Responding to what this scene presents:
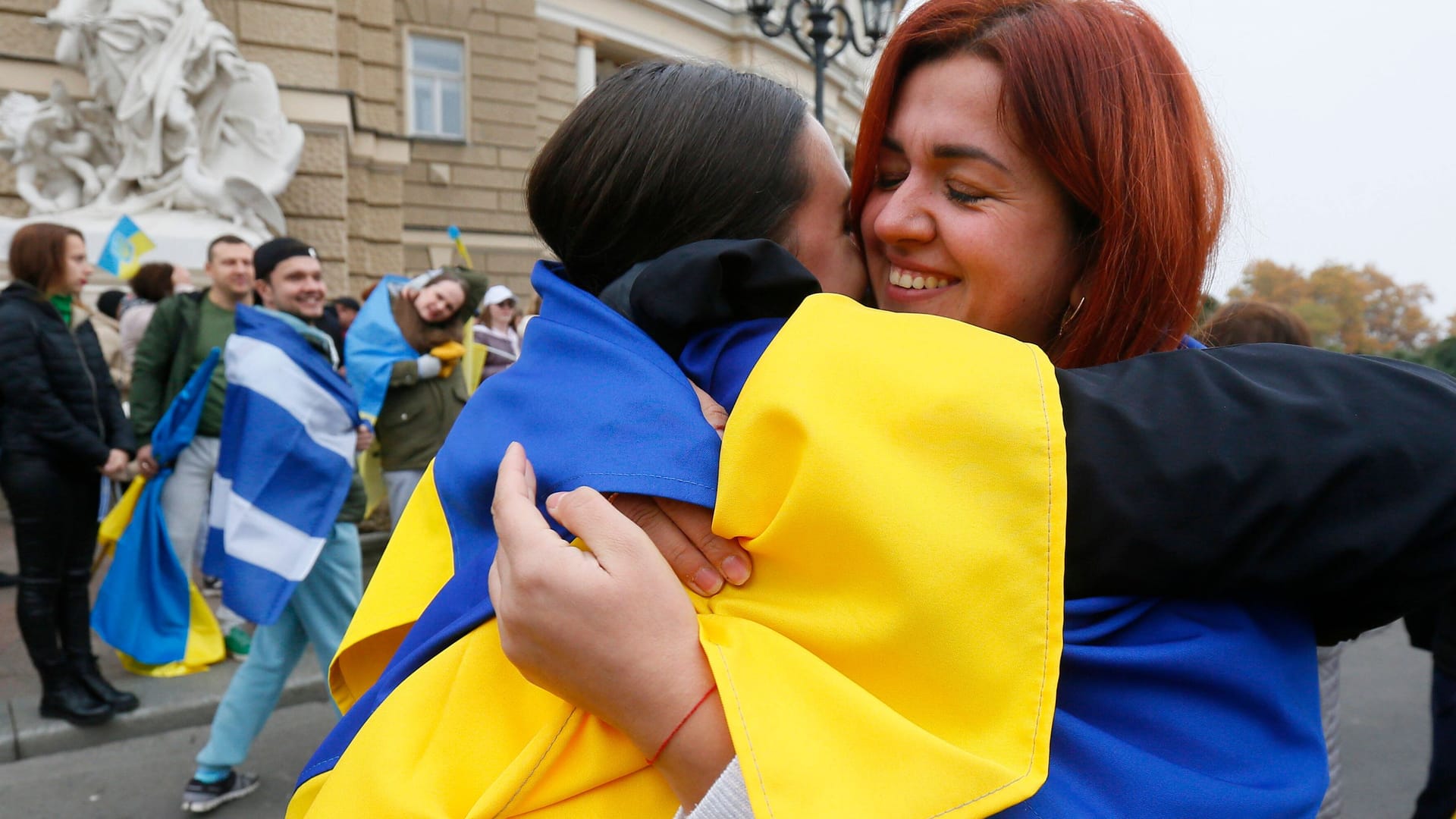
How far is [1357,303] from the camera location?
20141 millimetres

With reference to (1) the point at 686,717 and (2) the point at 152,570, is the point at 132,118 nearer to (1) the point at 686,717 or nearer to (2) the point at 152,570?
(2) the point at 152,570

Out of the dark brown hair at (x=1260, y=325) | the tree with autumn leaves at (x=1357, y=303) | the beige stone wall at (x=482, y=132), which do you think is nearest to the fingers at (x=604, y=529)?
Result: the dark brown hair at (x=1260, y=325)

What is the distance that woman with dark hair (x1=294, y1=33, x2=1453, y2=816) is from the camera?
0.88 m

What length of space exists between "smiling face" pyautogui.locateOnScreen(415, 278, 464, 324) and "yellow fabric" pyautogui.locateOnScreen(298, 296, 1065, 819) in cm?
467

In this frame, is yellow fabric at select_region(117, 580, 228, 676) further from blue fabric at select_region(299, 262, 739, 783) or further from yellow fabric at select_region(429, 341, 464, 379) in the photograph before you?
blue fabric at select_region(299, 262, 739, 783)

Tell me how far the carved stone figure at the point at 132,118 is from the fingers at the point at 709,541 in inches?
400

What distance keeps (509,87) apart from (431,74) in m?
1.16

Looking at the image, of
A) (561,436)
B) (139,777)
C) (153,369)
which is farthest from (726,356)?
(153,369)

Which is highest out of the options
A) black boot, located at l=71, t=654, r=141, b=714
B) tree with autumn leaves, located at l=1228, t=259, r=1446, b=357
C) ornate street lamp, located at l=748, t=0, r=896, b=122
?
ornate street lamp, located at l=748, t=0, r=896, b=122

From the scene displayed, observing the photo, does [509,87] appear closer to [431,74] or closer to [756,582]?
[431,74]

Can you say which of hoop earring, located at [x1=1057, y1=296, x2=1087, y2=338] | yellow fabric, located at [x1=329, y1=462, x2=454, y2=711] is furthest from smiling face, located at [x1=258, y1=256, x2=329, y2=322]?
hoop earring, located at [x1=1057, y1=296, x2=1087, y2=338]

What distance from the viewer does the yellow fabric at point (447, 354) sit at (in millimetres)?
5418

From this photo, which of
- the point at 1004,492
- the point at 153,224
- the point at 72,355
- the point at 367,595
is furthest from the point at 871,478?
the point at 153,224

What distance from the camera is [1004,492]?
0.88 meters
